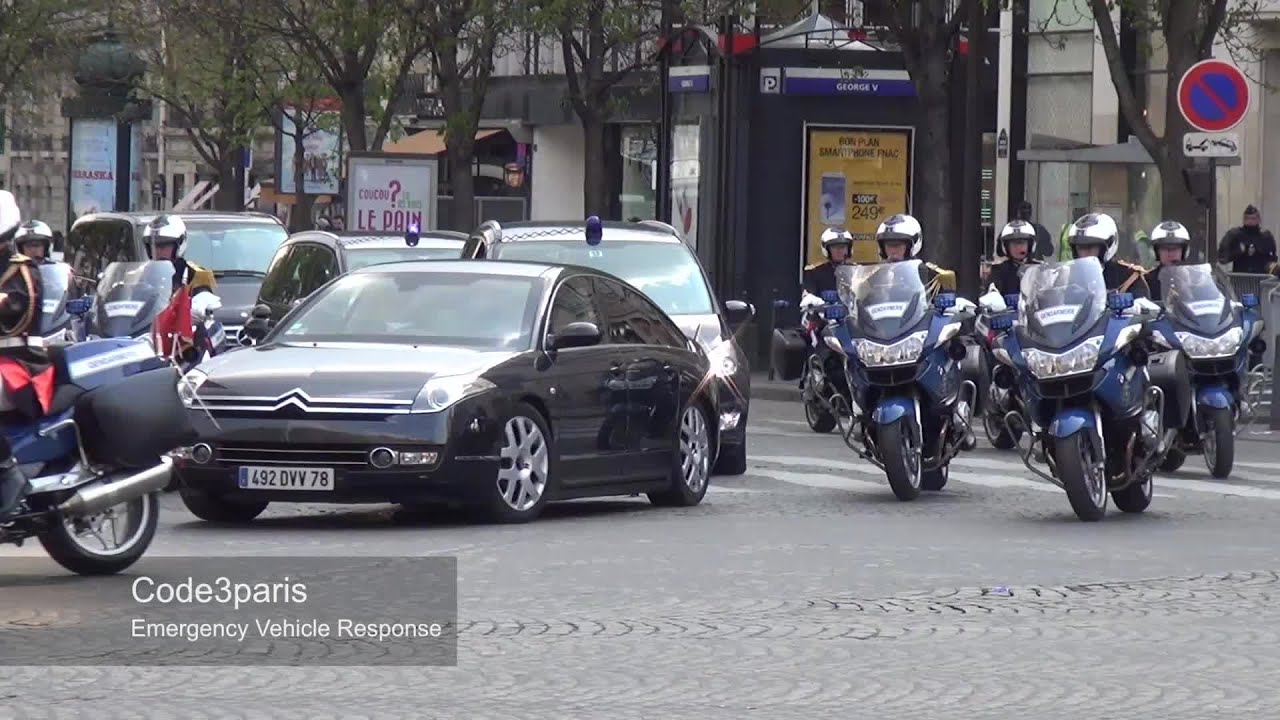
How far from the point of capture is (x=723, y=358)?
18.9 metres

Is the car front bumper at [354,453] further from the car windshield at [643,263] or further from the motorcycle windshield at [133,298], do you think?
the car windshield at [643,263]

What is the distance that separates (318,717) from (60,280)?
9152 mm

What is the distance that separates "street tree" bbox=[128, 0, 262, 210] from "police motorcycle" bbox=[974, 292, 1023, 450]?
23.2 metres

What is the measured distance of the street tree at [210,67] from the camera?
1735 inches

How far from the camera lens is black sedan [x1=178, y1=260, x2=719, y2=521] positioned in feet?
44.4

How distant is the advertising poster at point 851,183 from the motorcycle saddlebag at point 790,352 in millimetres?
12473

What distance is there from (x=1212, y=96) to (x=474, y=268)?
10654mm

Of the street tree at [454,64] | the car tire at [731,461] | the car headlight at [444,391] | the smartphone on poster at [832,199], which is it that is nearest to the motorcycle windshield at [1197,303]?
the car tire at [731,461]

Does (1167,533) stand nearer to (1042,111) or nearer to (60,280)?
(60,280)

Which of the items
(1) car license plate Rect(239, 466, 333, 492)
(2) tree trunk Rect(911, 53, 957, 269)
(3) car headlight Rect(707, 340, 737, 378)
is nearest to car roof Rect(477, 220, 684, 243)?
(3) car headlight Rect(707, 340, 737, 378)

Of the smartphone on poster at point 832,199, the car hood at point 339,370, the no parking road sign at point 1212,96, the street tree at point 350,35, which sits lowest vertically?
the car hood at point 339,370

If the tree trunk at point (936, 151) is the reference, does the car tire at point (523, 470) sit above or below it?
below

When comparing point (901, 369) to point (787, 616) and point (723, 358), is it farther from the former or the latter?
point (787, 616)

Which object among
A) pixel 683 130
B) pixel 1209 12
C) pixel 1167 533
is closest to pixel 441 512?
pixel 1167 533
